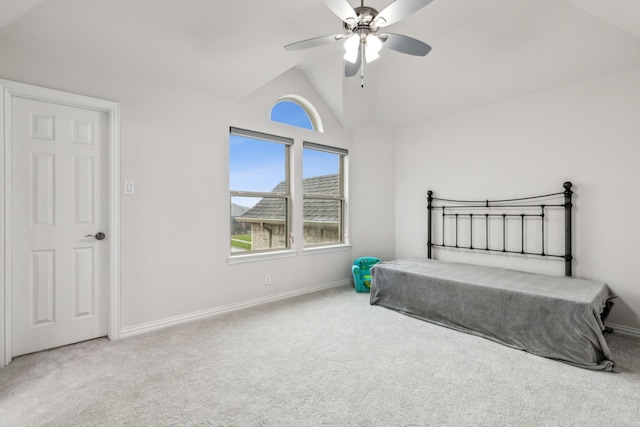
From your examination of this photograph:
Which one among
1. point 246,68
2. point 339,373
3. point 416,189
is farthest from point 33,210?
point 416,189

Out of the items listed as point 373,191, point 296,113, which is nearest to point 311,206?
point 373,191

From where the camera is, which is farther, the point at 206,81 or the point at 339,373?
the point at 206,81

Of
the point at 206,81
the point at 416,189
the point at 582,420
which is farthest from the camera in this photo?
the point at 416,189

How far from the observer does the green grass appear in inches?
137

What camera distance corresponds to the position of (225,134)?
3.27 metres

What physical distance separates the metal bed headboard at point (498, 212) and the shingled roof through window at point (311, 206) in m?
1.34

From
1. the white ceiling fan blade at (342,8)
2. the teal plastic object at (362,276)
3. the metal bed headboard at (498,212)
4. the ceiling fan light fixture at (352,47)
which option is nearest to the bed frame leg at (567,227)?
the metal bed headboard at (498,212)

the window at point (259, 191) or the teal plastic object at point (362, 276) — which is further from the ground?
the window at point (259, 191)

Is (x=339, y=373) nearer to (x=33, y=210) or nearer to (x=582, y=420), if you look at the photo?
(x=582, y=420)

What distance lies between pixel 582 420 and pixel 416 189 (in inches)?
127

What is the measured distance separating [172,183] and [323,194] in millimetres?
2005

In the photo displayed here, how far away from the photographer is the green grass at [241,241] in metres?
3.48

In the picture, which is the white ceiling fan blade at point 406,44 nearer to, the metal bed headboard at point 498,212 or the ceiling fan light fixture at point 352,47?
the ceiling fan light fixture at point 352,47

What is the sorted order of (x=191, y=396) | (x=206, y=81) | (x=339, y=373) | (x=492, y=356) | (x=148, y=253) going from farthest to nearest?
(x=206, y=81), (x=148, y=253), (x=492, y=356), (x=339, y=373), (x=191, y=396)
